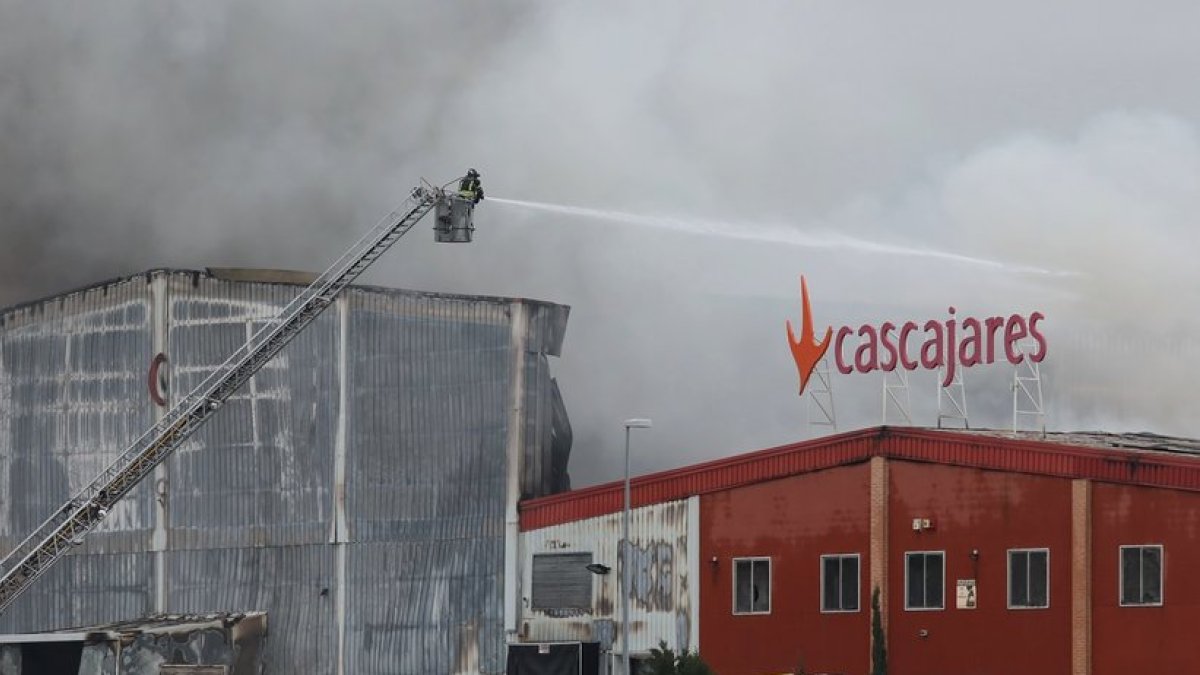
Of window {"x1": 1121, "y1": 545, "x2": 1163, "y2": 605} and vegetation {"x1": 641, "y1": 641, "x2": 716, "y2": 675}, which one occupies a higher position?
window {"x1": 1121, "y1": 545, "x2": 1163, "y2": 605}

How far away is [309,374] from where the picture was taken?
235 feet

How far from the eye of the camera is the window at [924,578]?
58.8 meters

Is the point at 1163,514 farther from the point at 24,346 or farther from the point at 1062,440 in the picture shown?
Answer: the point at 24,346

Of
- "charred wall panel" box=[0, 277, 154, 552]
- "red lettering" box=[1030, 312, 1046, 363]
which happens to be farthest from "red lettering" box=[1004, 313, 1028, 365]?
"charred wall panel" box=[0, 277, 154, 552]

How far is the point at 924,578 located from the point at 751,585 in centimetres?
533

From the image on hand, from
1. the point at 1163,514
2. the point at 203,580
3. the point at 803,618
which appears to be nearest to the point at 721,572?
the point at 803,618

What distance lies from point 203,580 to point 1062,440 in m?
27.0

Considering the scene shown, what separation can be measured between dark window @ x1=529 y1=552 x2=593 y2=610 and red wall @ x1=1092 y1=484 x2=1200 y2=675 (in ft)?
53.2

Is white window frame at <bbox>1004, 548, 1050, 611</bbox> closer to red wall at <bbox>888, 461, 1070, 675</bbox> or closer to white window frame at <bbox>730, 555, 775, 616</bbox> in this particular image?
red wall at <bbox>888, 461, 1070, 675</bbox>

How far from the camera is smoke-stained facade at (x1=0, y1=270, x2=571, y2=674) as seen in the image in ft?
229

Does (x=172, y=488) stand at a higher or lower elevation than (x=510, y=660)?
higher

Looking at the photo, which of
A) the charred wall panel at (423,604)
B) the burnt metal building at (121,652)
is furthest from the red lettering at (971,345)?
the burnt metal building at (121,652)

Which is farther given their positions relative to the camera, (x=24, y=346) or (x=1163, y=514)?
(x=24, y=346)

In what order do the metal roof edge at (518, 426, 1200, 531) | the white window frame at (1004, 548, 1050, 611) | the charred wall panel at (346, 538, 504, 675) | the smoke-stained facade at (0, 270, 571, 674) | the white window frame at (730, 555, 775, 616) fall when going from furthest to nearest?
the smoke-stained facade at (0, 270, 571, 674)
the charred wall panel at (346, 538, 504, 675)
the white window frame at (730, 555, 775, 616)
the white window frame at (1004, 548, 1050, 611)
the metal roof edge at (518, 426, 1200, 531)
